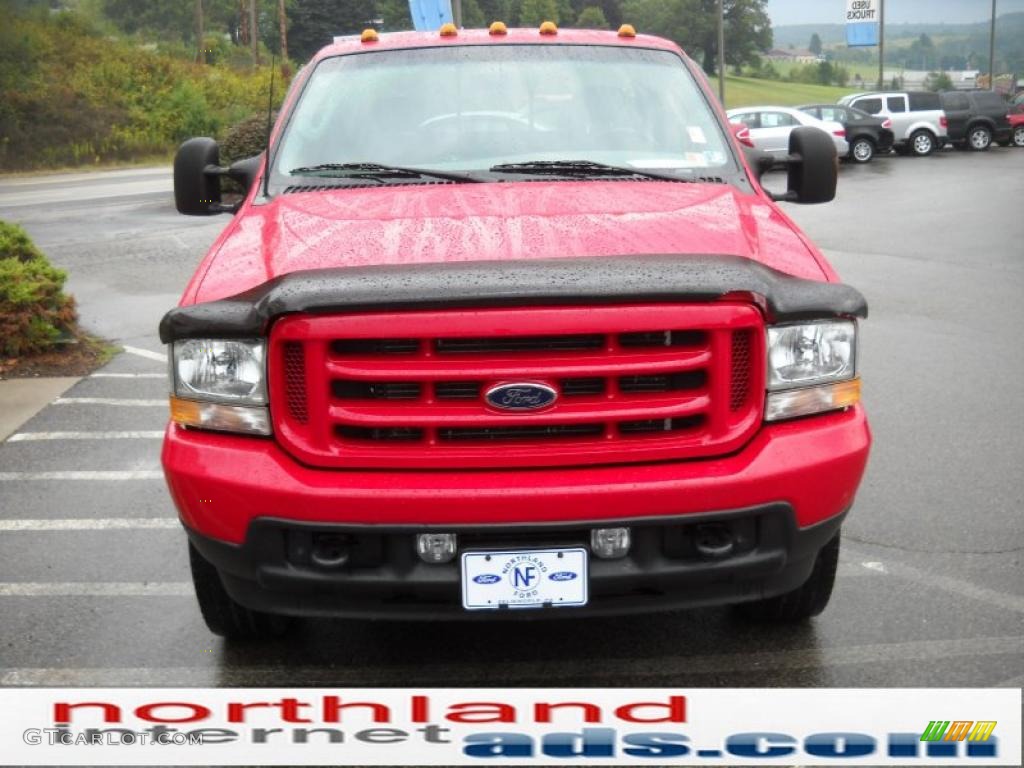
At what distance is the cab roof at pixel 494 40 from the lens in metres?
5.28

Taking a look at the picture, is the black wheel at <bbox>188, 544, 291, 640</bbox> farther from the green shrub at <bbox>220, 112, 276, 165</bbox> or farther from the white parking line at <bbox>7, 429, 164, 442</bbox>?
the green shrub at <bbox>220, 112, 276, 165</bbox>

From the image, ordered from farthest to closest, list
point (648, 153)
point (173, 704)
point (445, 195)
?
1. point (648, 153)
2. point (445, 195)
3. point (173, 704)

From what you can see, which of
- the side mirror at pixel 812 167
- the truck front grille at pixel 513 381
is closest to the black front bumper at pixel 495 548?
the truck front grille at pixel 513 381

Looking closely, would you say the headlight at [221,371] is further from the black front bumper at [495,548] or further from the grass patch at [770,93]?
the grass patch at [770,93]

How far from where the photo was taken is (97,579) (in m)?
4.93

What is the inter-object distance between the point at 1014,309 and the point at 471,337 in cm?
865

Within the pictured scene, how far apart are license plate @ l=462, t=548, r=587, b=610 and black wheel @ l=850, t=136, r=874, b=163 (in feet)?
102

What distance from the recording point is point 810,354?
11.5 feet

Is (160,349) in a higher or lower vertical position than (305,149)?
lower

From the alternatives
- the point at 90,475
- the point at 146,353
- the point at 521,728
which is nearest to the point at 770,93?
the point at 146,353

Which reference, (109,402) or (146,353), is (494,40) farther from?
(146,353)

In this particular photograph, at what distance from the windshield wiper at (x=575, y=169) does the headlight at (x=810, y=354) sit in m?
1.19

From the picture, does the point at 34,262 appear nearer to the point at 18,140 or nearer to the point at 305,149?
the point at 305,149

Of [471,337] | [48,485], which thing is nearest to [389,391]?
[471,337]
